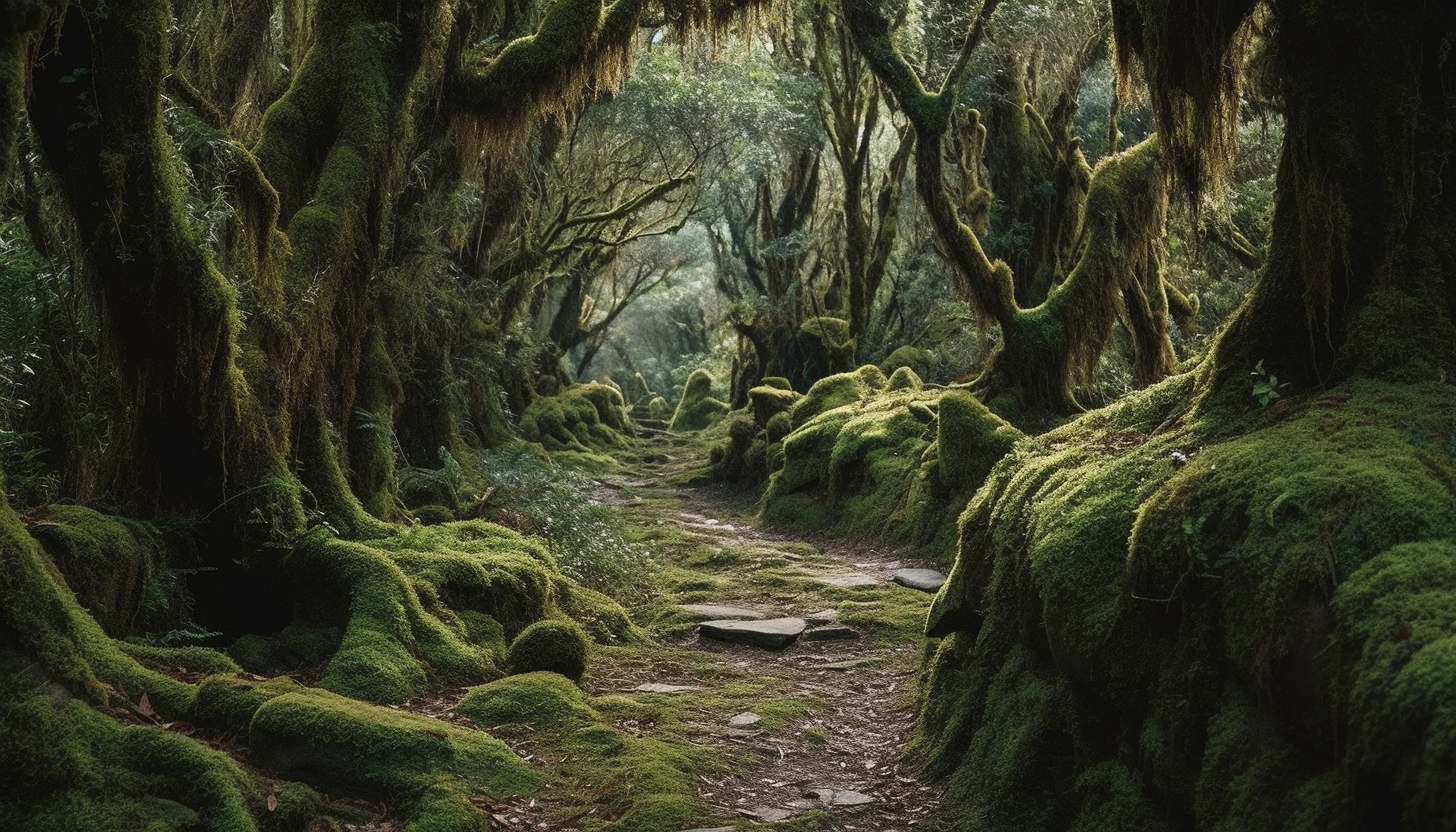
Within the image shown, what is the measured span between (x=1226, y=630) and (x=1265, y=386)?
1.80 meters

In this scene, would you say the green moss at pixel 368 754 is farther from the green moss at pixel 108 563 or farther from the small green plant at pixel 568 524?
the small green plant at pixel 568 524

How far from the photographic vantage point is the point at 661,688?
27.5 ft

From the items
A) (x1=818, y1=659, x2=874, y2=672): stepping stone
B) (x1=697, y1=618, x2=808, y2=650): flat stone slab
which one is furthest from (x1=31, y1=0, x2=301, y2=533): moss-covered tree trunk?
(x1=818, y1=659, x2=874, y2=672): stepping stone

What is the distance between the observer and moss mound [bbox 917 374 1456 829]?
341 centimetres

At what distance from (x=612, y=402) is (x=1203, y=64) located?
102 ft

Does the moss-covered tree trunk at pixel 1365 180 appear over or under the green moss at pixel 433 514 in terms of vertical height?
over

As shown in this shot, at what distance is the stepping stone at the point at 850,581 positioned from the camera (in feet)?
40.5

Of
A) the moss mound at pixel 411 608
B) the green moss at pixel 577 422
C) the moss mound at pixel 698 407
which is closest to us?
the moss mound at pixel 411 608

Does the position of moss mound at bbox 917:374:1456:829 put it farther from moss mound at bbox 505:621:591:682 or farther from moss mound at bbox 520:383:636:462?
moss mound at bbox 520:383:636:462

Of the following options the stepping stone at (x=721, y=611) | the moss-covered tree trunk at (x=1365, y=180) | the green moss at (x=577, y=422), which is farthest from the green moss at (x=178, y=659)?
the green moss at (x=577, y=422)

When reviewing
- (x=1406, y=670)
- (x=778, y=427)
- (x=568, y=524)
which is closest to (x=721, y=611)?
(x=568, y=524)

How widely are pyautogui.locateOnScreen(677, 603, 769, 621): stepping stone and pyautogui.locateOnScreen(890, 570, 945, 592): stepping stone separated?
1.85 m

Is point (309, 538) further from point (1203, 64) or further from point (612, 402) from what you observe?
point (612, 402)

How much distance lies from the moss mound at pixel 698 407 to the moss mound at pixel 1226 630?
1357 inches
